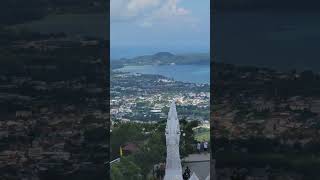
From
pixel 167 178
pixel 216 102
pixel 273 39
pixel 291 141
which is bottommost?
pixel 167 178

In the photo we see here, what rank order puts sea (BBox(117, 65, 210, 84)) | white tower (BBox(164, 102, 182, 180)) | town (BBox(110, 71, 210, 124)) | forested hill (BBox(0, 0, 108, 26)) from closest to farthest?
1. forested hill (BBox(0, 0, 108, 26))
2. white tower (BBox(164, 102, 182, 180))
3. sea (BBox(117, 65, 210, 84))
4. town (BBox(110, 71, 210, 124))

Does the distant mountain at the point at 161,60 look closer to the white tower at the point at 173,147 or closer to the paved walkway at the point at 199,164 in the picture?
the white tower at the point at 173,147

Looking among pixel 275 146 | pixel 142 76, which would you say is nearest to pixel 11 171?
pixel 275 146

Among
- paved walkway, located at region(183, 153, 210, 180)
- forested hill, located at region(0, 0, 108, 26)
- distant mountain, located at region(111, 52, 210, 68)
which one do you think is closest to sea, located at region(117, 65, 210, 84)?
distant mountain, located at region(111, 52, 210, 68)

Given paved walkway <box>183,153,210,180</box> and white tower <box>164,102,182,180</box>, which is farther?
paved walkway <box>183,153,210,180</box>

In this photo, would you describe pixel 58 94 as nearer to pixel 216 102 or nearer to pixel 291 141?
pixel 216 102

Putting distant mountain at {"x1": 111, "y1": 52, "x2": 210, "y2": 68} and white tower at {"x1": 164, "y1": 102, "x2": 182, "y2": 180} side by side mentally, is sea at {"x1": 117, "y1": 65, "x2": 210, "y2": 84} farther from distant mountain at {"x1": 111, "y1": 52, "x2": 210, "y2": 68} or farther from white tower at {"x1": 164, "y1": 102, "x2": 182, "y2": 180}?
white tower at {"x1": 164, "y1": 102, "x2": 182, "y2": 180}
